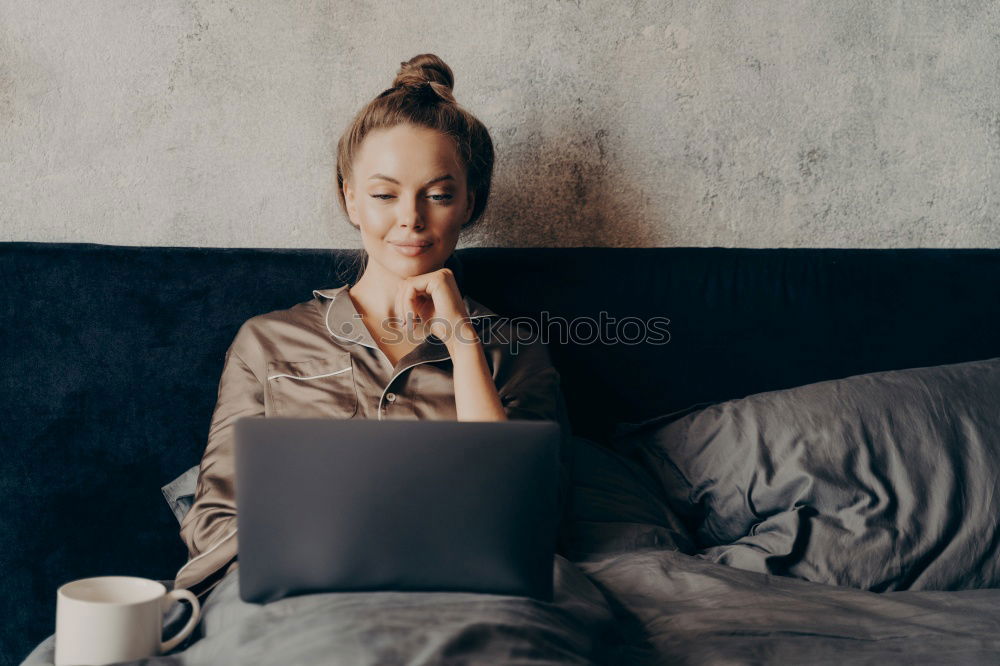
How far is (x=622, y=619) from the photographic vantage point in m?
1.05

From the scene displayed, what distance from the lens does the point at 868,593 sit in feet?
3.67

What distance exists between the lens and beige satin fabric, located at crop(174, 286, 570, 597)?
4.28 ft

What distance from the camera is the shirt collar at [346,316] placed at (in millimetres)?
1357

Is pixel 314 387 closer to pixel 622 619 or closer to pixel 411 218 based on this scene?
pixel 411 218

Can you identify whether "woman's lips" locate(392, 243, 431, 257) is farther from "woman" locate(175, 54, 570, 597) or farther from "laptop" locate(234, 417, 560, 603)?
"laptop" locate(234, 417, 560, 603)

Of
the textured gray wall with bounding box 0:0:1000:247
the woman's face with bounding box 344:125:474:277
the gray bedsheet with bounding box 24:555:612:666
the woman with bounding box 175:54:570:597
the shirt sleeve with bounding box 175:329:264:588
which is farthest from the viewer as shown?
the textured gray wall with bounding box 0:0:1000:247

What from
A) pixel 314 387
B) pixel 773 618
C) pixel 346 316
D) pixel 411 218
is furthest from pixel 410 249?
pixel 773 618

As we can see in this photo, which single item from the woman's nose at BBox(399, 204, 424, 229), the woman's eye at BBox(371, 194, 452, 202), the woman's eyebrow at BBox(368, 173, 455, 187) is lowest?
the woman's nose at BBox(399, 204, 424, 229)

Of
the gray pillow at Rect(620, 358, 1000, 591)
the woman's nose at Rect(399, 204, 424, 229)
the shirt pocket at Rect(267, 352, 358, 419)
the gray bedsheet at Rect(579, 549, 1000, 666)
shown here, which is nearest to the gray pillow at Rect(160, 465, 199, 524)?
the shirt pocket at Rect(267, 352, 358, 419)

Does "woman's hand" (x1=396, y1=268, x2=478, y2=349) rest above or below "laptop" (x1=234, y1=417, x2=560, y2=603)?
above

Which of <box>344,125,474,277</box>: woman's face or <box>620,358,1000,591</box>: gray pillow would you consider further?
<box>344,125,474,277</box>: woman's face

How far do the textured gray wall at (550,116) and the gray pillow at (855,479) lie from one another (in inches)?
20.6

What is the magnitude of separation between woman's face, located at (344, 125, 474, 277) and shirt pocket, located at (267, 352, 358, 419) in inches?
8.4

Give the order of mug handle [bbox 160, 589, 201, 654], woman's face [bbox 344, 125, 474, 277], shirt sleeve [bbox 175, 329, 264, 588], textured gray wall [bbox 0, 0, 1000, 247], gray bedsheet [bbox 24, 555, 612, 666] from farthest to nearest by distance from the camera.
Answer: textured gray wall [bbox 0, 0, 1000, 247]
woman's face [bbox 344, 125, 474, 277]
shirt sleeve [bbox 175, 329, 264, 588]
mug handle [bbox 160, 589, 201, 654]
gray bedsheet [bbox 24, 555, 612, 666]
